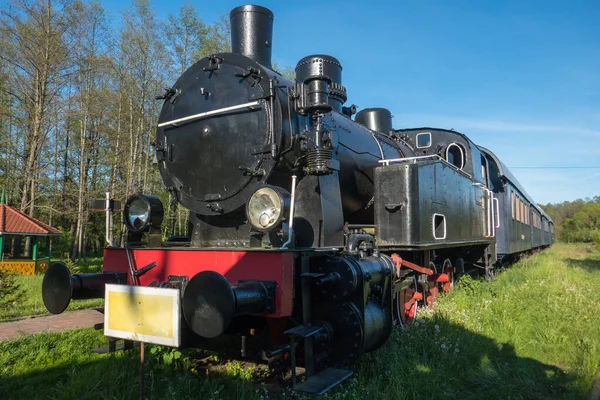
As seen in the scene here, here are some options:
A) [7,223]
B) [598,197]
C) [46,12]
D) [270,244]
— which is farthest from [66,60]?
[598,197]

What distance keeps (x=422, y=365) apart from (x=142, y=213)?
2878mm

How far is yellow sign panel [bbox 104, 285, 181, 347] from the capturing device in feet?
7.88

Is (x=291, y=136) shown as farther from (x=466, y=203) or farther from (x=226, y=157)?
(x=466, y=203)

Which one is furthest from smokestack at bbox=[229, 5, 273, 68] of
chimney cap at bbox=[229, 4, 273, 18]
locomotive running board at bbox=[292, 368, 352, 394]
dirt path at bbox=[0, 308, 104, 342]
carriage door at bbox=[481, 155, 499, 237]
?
carriage door at bbox=[481, 155, 499, 237]

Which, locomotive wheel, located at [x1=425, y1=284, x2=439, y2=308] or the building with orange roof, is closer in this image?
locomotive wheel, located at [x1=425, y1=284, x2=439, y2=308]

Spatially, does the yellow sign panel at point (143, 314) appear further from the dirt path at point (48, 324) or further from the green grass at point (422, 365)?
the dirt path at point (48, 324)

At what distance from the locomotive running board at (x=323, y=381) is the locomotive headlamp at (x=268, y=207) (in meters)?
1.06

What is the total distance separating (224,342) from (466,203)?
15.5 feet

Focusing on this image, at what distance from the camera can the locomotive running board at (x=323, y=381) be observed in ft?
8.79

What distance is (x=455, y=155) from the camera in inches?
309

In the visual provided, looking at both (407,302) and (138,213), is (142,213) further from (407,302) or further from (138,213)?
(407,302)

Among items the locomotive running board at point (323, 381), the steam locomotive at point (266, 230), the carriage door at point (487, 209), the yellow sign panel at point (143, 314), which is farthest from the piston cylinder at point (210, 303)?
the carriage door at point (487, 209)

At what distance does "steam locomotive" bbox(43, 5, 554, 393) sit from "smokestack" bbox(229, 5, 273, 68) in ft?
0.05

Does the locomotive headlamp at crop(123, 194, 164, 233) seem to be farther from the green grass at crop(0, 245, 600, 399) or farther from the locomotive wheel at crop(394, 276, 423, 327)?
the locomotive wheel at crop(394, 276, 423, 327)
